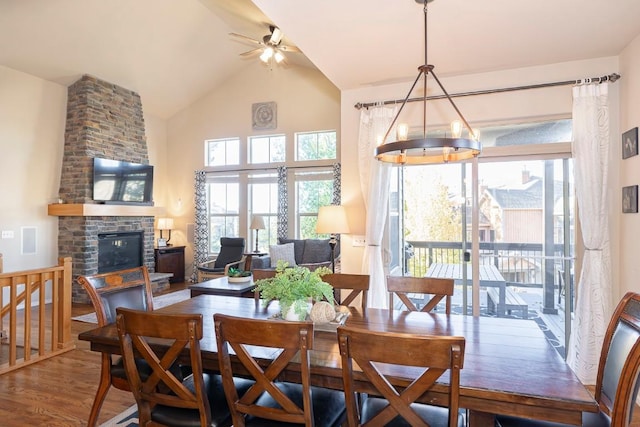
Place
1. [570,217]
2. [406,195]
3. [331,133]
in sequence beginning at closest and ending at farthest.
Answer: [570,217], [406,195], [331,133]

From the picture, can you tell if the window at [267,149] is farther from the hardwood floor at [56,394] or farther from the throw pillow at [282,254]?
the hardwood floor at [56,394]

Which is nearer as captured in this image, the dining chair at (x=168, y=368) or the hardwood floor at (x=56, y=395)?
the dining chair at (x=168, y=368)

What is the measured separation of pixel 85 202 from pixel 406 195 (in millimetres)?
5101

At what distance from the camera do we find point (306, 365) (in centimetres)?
141

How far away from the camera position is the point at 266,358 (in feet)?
5.34

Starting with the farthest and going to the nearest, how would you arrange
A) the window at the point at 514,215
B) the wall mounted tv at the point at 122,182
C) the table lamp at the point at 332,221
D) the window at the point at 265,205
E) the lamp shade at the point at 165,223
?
the lamp shade at the point at 165,223 → the window at the point at 265,205 → the wall mounted tv at the point at 122,182 → the table lamp at the point at 332,221 → the window at the point at 514,215

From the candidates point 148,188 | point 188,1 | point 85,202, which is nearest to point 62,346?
point 85,202

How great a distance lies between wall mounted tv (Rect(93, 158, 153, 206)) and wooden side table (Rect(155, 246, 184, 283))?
1006 millimetres

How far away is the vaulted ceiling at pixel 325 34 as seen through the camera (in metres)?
2.56

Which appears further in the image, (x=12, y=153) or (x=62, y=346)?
(x=12, y=153)

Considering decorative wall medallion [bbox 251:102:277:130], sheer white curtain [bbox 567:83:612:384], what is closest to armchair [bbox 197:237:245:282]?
decorative wall medallion [bbox 251:102:277:130]

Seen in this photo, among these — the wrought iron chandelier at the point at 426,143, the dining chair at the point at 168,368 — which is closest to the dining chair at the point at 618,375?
the wrought iron chandelier at the point at 426,143

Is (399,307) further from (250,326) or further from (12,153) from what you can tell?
(12,153)

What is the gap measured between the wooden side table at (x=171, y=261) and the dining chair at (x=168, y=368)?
5.91 meters
